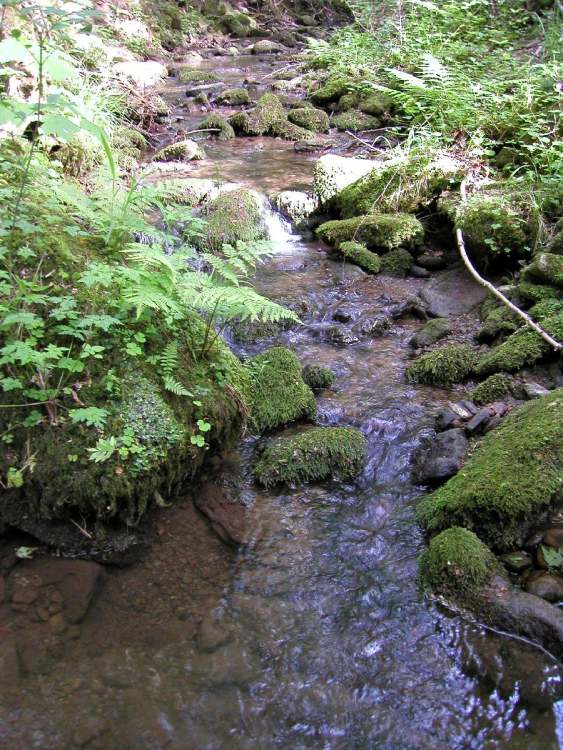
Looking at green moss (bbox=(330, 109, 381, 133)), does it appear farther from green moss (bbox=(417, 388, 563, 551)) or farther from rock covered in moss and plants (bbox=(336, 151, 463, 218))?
green moss (bbox=(417, 388, 563, 551))

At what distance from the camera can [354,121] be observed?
464 inches

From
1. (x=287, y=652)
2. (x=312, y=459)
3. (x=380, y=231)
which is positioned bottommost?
(x=287, y=652)

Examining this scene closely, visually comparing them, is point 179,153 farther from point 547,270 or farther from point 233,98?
point 547,270

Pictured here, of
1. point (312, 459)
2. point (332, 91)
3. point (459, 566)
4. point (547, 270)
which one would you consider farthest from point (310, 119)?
point (459, 566)

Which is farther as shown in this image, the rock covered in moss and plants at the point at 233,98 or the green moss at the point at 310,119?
→ the rock covered in moss and plants at the point at 233,98

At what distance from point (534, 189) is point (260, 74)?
12765 mm

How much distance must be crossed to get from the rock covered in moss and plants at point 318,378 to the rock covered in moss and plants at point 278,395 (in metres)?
0.26

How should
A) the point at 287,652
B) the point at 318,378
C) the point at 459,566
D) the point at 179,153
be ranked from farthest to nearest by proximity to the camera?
the point at 179,153
the point at 318,378
the point at 459,566
the point at 287,652

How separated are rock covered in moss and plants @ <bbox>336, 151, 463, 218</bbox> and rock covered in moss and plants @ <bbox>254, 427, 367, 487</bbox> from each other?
4648 millimetres

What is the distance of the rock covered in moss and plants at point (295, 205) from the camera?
333 inches

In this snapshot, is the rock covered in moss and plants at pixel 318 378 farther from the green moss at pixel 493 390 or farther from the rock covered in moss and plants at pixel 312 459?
the green moss at pixel 493 390

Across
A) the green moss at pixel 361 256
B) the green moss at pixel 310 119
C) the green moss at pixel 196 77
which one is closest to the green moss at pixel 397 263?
the green moss at pixel 361 256

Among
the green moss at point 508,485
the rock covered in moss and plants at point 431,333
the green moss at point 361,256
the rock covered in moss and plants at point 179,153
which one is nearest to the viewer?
the green moss at point 508,485

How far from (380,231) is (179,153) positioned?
4.23m
